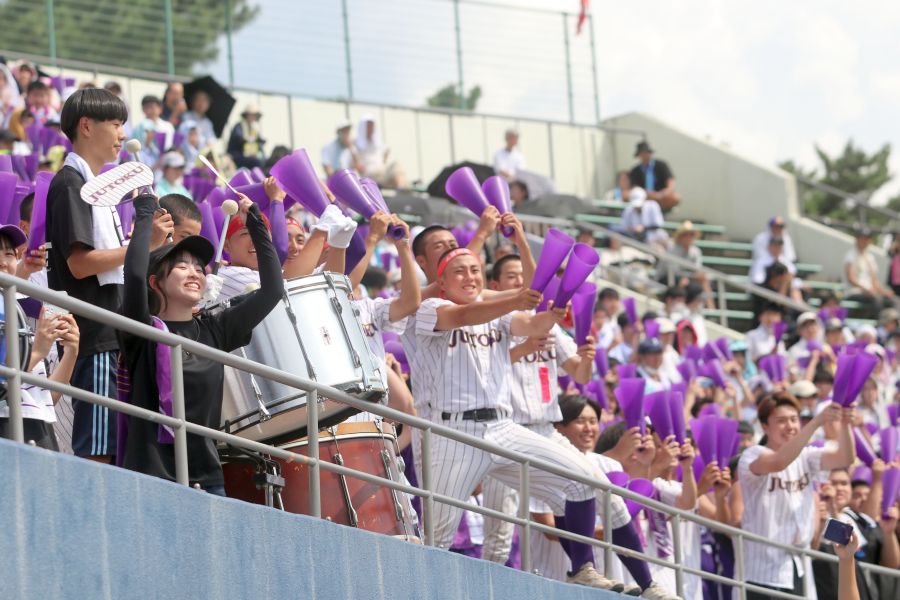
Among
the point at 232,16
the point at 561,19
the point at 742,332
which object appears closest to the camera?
the point at 742,332

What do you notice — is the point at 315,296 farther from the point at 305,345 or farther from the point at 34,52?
the point at 34,52

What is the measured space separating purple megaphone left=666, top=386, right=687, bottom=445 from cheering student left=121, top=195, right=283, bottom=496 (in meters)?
3.36

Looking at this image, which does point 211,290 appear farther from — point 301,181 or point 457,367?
point 457,367

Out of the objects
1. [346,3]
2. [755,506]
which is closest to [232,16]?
[346,3]

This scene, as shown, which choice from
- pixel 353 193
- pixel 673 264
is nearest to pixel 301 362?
pixel 353 193

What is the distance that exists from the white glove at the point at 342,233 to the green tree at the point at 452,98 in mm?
15776

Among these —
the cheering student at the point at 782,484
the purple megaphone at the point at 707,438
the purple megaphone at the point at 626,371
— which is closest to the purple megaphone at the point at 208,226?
the purple megaphone at the point at 707,438

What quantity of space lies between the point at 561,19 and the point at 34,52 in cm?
863

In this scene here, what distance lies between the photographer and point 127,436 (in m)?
5.73

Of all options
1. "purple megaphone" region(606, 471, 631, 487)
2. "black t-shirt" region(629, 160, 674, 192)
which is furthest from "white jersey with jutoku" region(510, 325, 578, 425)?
"black t-shirt" region(629, 160, 674, 192)

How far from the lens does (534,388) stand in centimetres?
838

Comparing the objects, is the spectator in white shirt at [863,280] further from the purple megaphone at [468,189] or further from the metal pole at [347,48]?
the purple megaphone at [468,189]

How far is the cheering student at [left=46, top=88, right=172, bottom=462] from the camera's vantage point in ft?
19.7

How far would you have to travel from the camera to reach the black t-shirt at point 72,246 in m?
6.10
